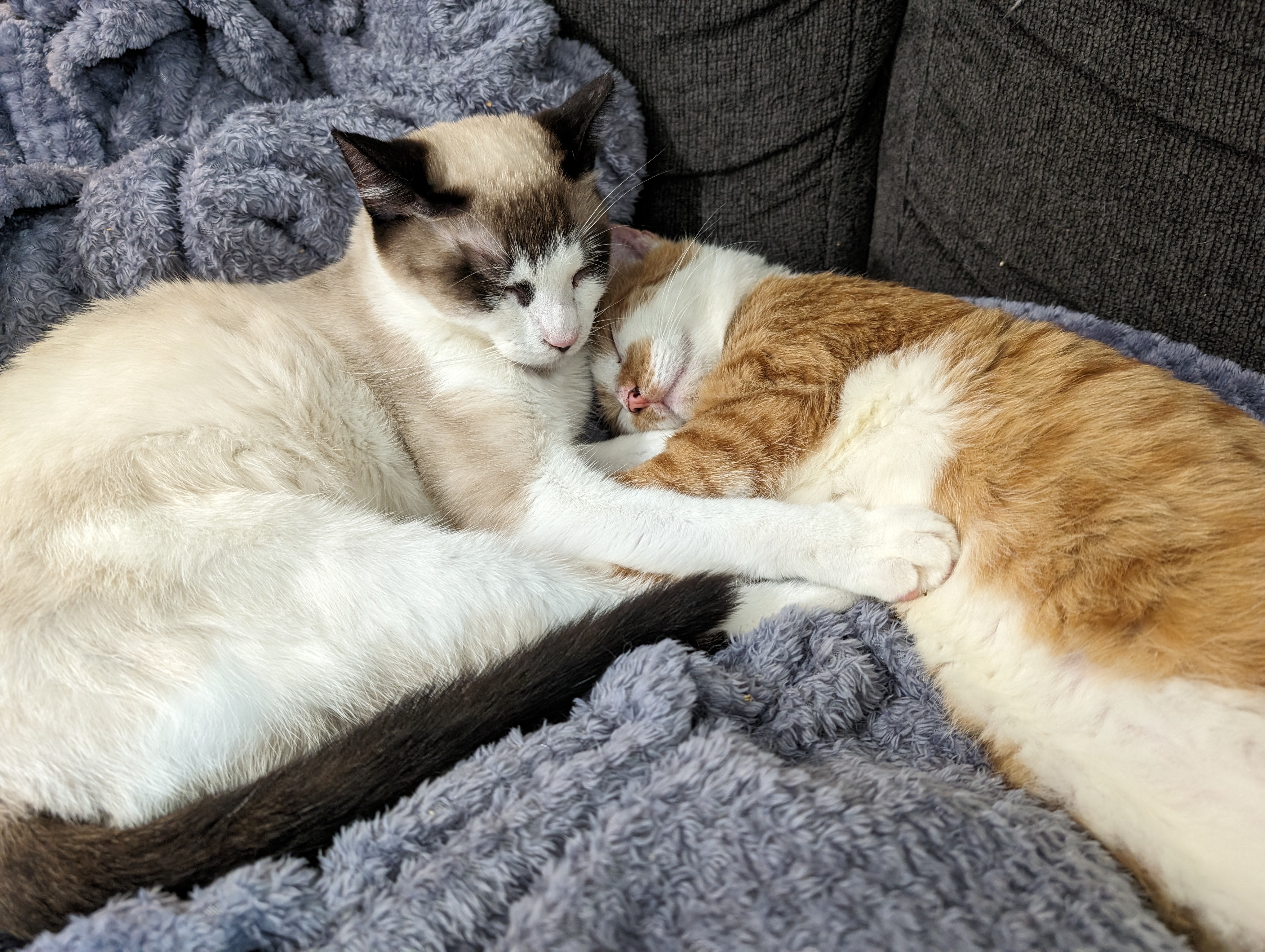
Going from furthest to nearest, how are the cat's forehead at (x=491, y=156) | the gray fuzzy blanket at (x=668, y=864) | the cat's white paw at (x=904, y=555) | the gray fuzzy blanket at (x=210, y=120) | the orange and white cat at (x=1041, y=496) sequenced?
the gray fuzzy blanket at (x=210, y=120)
the cat's forehead at (x=491, y=156)
the cat's white paw at (x=904, y=555)
the orange and white cat at (x=1041, y=496)
the gray fuzzy blanket at (x=668, y=864)

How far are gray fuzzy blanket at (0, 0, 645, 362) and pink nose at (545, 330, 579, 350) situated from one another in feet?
1.55

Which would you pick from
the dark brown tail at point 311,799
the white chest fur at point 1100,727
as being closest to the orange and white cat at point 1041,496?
the white chest fur at point 1100,727

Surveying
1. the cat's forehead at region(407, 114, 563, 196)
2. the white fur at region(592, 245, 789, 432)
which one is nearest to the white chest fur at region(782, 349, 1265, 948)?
the white fur at region(592, 245, 789, 432)

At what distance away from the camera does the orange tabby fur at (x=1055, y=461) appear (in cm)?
100

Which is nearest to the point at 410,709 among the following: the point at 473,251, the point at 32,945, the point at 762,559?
the point at 32,945

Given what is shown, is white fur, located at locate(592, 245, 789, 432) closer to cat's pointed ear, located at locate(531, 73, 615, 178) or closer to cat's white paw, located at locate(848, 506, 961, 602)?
cat's pointed ear, located at locate(531, 73, 615, 178)

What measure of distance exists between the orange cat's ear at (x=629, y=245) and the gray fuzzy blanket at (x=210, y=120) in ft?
0.36

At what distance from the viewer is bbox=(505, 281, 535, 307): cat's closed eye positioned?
1420 mm

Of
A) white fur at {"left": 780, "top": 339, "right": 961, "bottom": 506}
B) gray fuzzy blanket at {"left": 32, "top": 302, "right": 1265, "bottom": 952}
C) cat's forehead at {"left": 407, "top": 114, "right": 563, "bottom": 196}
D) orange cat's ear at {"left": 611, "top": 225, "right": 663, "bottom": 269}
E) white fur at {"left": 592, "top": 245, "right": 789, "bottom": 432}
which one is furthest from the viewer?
orange cat's ear at {"left": 611, "top": 225, "right": 663, "bottom": 269}

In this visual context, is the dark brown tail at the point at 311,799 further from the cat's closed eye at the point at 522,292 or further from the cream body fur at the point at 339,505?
the cat's closed eye at the point at 522,292

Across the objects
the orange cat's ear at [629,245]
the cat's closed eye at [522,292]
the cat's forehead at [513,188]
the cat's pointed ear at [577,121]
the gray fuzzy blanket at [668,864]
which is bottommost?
the gray fuzzy blanket at [668,864]

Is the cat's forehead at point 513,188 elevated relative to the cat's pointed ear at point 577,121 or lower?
lower

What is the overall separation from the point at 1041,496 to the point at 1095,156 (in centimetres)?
82

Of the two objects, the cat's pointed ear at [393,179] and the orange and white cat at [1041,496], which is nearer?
the orange and white cat at [1041,496]
